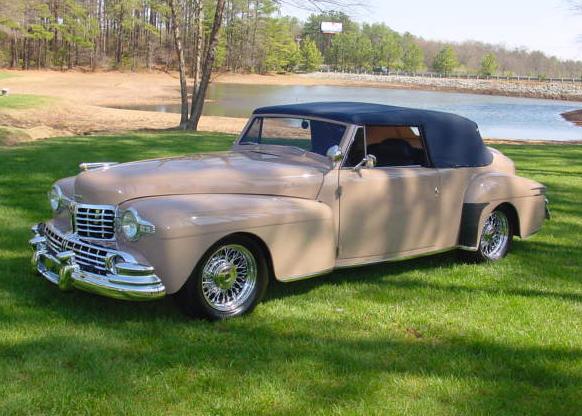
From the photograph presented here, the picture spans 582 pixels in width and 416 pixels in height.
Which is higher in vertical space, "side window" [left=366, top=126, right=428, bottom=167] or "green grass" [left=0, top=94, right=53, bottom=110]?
"side window" [left=366, top=126, right=428, bottom=167]

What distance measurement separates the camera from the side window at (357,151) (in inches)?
213

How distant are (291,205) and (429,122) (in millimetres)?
1895

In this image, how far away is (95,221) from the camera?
4660 millimetres

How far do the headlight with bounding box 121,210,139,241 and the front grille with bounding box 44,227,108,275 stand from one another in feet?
0.68

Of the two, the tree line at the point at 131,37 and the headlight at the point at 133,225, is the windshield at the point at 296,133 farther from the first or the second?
the tree line at the point at 131,37

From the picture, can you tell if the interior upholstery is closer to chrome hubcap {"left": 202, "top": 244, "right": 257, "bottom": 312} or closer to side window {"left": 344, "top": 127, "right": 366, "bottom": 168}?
side window {"left": 344, "top": 127, "right": 366, "bottom": 168}

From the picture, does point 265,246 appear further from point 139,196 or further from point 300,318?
point 139,196

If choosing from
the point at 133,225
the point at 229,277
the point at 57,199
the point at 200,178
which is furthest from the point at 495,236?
the point at 57,199

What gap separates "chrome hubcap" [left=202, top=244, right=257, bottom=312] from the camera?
4652 millimetres

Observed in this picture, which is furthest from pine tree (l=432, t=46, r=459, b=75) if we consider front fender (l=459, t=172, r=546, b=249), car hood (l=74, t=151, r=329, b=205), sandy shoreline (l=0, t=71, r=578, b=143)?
car hood (l=74, t=151, r=329, b=205)

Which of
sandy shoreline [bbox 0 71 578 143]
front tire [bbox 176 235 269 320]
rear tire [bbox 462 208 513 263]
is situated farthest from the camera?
sandy shoreline [bbox 0 71 578 143]

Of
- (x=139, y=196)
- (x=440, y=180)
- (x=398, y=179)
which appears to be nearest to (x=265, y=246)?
(x=139, y=196)

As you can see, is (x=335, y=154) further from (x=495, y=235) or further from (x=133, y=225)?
(x=495, y=235)

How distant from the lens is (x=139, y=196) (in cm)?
463
